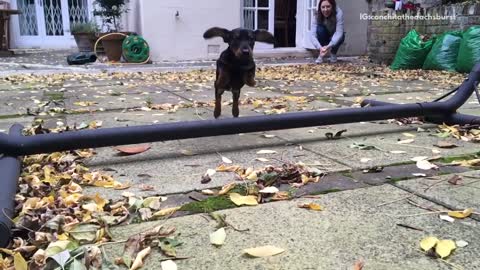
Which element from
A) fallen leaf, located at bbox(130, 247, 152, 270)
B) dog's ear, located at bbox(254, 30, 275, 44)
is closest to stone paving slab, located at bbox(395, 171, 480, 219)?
fallen leaf, located at bbox(130, 247, 152, 270)

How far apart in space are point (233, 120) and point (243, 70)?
83 cm

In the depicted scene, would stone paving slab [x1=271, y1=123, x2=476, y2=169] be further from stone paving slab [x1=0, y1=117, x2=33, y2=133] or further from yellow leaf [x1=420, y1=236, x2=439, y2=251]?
stone paving slab [x1=0, y1=117, x2=33, y2=133]

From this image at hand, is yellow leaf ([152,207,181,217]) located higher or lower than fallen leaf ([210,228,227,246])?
higher

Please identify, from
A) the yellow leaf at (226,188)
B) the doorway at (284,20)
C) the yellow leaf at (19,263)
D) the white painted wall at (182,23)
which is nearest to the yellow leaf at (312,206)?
the yellow leaf at (226,188)

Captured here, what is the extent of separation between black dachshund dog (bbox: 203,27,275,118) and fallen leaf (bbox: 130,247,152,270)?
72.9 inches

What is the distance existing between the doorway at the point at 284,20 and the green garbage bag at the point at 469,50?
475 centimetres

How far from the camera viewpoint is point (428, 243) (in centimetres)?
138

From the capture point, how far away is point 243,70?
10.2 ft

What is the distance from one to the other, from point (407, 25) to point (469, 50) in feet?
6.45

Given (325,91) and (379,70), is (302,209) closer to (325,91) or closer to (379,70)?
(325,91)

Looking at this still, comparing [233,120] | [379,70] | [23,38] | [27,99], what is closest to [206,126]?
[233,120]

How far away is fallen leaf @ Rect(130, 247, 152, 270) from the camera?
127 centimetres

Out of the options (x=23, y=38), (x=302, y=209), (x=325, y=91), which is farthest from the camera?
(x=23, y=38)

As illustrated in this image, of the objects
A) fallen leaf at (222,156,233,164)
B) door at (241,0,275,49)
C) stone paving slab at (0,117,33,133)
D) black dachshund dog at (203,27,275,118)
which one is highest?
door at (241,0,275,49)
